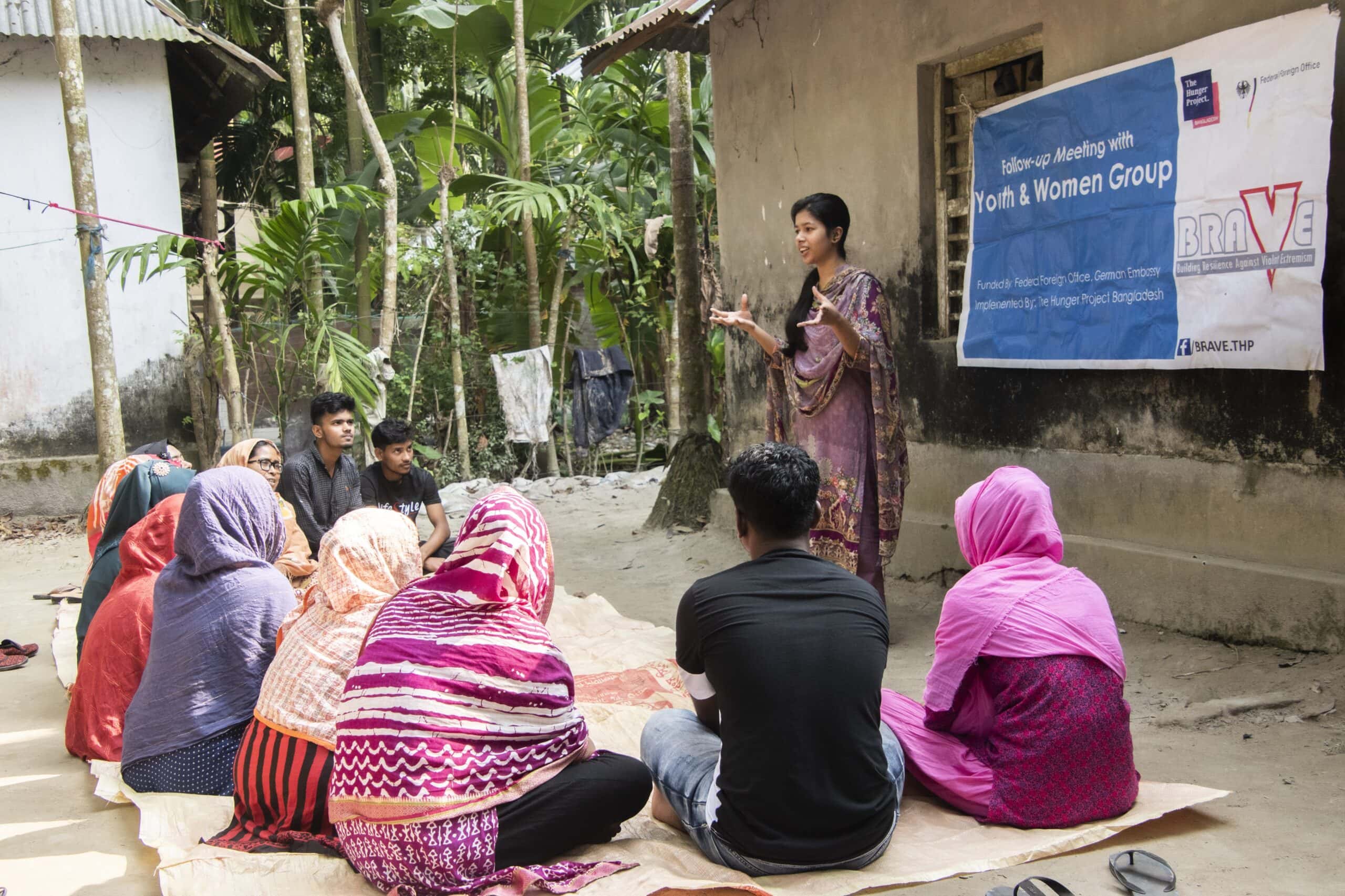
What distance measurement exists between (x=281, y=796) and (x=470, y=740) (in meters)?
0.72

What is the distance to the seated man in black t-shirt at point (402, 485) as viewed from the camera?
5285mm

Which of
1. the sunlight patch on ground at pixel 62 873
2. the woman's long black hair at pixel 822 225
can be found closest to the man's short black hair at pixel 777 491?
the sunlight patch on ground at pixel 62 873

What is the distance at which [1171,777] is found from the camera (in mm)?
3148

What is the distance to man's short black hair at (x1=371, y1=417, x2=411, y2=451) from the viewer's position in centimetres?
529

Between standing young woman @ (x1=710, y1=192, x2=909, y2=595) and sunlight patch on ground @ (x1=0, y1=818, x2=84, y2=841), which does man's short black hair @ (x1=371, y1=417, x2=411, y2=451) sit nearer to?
standing young woman @ (x1=710, y1=192, x2=909, y2=595)

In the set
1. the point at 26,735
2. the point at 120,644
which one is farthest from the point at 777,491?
the point at 26,735

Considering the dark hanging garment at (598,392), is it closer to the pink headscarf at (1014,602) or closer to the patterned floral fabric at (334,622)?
the patterned floral fabric at (334,622)

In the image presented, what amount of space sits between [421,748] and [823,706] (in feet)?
2.89

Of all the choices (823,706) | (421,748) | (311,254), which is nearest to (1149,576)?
(823,706)

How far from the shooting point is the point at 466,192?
10.5 metres

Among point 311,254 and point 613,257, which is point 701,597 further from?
point 613,257

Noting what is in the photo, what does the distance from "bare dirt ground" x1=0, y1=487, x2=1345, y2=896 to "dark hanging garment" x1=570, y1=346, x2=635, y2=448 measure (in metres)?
5.10

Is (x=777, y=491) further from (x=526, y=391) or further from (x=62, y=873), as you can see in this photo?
(x=526, y=391)

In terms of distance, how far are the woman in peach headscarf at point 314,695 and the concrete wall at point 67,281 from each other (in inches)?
304
